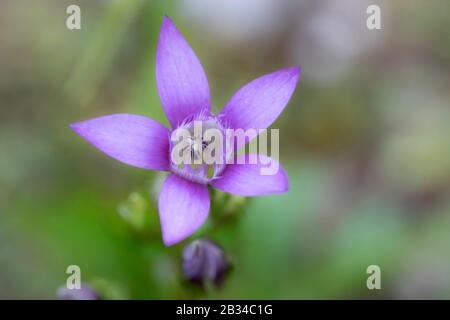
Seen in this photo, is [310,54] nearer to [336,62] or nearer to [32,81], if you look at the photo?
[336,62]

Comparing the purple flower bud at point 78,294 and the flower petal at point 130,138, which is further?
the purple flower bud at point 78,294

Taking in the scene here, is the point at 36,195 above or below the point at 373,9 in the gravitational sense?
below

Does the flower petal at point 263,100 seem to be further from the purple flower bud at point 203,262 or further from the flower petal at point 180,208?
the purple flower bud at point 203,262

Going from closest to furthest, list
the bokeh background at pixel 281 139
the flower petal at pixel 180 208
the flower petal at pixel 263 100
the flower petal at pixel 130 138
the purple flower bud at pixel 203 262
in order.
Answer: the flower petal at pixel 180 208
the flower petal at pixel 130 138
the flower petal at pixel 263 100
the purple flower bud at pixel 203 262
the bokeh background at pixel 281 139

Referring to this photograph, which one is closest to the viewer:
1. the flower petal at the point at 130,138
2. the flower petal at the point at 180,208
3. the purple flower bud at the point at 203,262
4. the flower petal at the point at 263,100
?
the flower petal at the point at 180,208

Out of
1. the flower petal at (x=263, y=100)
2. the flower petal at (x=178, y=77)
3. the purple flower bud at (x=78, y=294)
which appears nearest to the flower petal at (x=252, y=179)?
the flower petal at (x=263, y=100)

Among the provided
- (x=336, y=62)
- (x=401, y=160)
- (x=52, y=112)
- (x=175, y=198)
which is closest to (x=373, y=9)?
(x=336, y=62)
